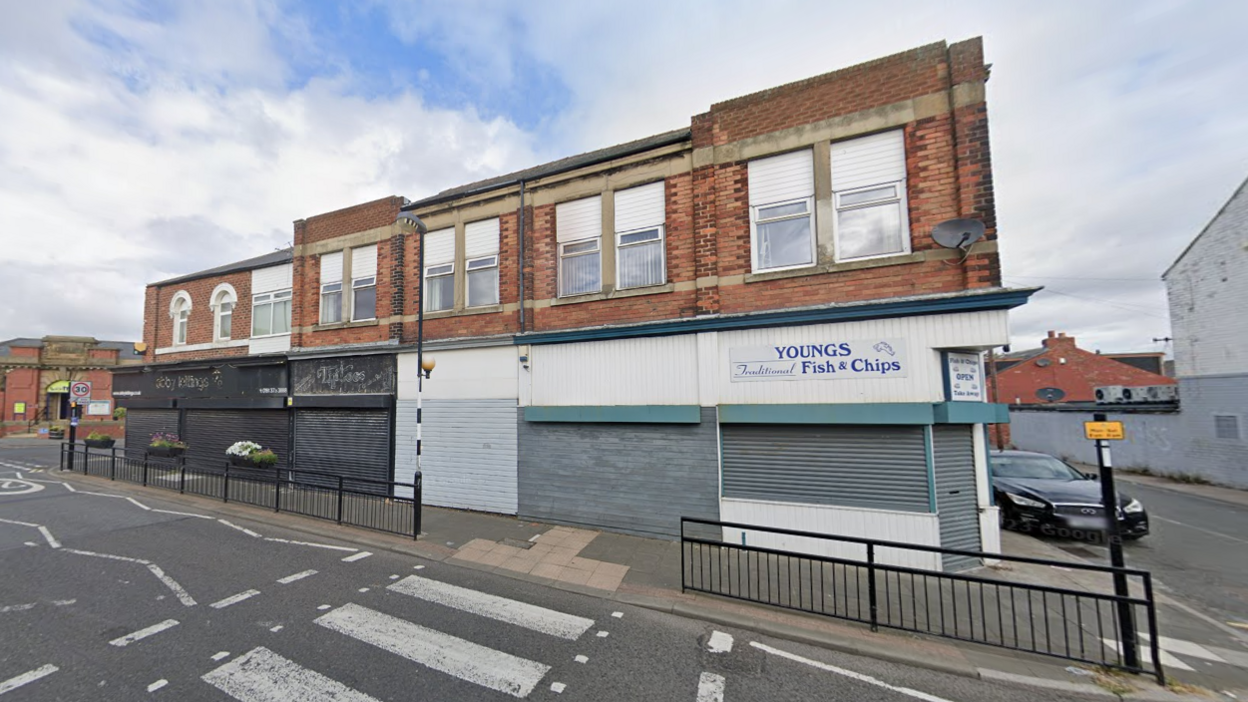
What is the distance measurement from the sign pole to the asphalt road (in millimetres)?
943

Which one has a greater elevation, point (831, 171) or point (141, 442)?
point (831, 171)

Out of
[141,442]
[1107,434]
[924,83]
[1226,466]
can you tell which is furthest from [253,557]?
[1226,466]

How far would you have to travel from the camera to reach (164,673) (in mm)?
4078

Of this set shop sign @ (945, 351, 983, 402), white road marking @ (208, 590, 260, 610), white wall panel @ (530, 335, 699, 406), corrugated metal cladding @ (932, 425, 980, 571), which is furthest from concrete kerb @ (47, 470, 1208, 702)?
shop sign @ (945, 351, 983, 402)

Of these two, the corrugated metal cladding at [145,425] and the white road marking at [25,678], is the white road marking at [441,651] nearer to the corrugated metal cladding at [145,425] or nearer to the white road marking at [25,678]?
the white road marking at [25,678]

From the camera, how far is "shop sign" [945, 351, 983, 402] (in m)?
7.05

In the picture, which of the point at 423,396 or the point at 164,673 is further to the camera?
the point at 423,396

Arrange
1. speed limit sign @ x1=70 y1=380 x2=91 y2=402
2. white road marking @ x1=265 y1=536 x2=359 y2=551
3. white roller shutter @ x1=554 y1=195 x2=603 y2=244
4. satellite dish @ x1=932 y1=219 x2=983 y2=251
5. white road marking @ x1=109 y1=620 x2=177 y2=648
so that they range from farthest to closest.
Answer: speed limit sign @ x1=70 y1=380 x2=91 y2=402
white roller shutter @ x1=554 y1=195 x2=603 y2=244
white road marking @ x1=265 y1=536 x2=359 y2=551
satellite dish @ x1=932 y1=219 x2=983 y2=251
white road marking @ x1=109 y1=620 x2=177 y2=648

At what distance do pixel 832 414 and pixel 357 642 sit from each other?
7.18 metres

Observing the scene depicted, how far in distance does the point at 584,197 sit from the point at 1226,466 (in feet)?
74.4

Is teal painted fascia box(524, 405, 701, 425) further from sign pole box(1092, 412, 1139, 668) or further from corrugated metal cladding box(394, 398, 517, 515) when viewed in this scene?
sign pole box(1092, 412, 1139, 668)

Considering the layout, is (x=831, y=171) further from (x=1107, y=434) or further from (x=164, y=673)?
(x=164, y=673)

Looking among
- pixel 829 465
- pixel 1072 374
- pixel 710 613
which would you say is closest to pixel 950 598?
pixel 829 465

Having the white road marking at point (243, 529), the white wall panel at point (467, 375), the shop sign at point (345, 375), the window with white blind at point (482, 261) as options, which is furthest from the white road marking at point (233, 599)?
the window with white blind at point (482, 261)
